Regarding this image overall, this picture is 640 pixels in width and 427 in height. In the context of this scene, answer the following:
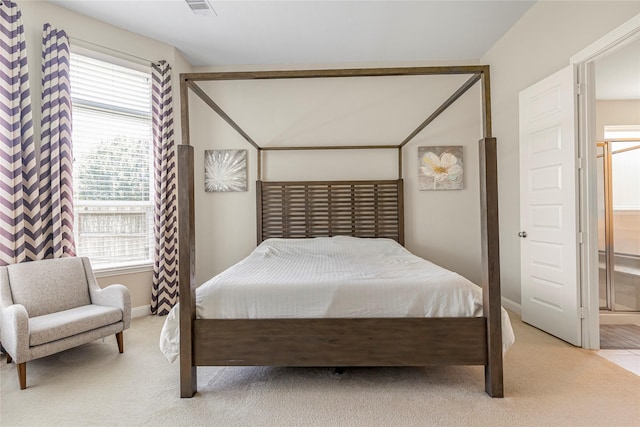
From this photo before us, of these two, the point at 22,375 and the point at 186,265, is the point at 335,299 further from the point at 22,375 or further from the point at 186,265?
the point at 22,375

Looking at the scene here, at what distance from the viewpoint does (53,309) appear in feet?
8.50

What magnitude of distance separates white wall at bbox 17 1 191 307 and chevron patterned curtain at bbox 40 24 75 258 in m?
0.07

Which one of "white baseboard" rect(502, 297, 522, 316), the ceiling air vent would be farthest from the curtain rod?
"white baseboard" rect(502, 297, 522, 316)

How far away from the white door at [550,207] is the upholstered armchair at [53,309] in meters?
3.51

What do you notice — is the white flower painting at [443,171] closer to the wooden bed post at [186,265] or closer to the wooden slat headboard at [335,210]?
the wooden slat headboard at [335,210]

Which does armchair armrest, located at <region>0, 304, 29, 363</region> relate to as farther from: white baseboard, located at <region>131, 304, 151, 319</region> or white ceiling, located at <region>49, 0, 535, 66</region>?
white ceiling, located at <region>49, 0, 535, 66</region>

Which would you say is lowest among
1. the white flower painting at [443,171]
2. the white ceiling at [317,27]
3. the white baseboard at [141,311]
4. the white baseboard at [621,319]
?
the white baseboard at [621,319]

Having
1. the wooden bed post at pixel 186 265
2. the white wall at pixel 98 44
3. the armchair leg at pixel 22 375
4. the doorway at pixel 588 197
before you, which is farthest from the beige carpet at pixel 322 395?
the white wall at pixel 98 44

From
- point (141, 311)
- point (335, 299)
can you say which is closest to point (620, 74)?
point (335, 299)

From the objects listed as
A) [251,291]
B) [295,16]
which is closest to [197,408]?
[251,291]

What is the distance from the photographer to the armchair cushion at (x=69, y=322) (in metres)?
2.17

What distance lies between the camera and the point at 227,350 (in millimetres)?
1906

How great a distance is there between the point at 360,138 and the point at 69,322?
336 cm

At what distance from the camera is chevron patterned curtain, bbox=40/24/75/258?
Result: 9.35ft
